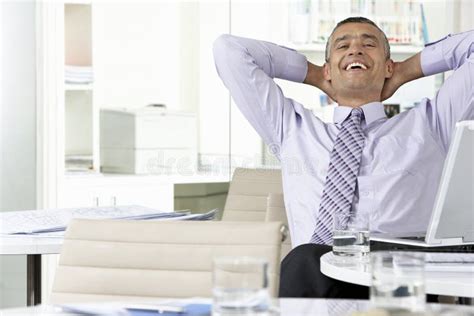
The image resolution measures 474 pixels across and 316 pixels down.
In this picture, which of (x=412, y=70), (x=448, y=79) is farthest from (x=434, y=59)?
(x=448, y=79)

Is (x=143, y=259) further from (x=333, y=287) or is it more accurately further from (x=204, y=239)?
(x=333, y=287)

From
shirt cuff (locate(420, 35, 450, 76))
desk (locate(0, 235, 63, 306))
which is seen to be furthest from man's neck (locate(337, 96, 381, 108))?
desk (locate(0, 235, 63, 306))

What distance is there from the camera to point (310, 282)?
7.63 feet

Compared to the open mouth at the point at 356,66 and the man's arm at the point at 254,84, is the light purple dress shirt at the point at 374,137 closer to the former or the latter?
the man's arm at the point at 254,84

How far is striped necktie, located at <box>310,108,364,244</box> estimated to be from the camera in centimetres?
285

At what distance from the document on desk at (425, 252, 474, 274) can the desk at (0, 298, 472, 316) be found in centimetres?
34

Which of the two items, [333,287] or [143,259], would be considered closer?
[143,259]

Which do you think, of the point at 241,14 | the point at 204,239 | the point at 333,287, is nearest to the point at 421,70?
the point at 333,287

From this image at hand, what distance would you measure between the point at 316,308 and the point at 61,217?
1645 millimetres

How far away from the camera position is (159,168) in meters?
5.13

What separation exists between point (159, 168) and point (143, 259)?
10.5 ft

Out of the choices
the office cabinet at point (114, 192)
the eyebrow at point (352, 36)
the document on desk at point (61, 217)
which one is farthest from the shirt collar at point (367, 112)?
the office cabinet at point (114, 192)

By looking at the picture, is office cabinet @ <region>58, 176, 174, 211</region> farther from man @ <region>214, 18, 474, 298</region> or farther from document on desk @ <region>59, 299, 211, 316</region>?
document on desk @ <region>59, 299, 211, 316</region>

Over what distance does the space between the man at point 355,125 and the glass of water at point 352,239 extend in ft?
2.05
